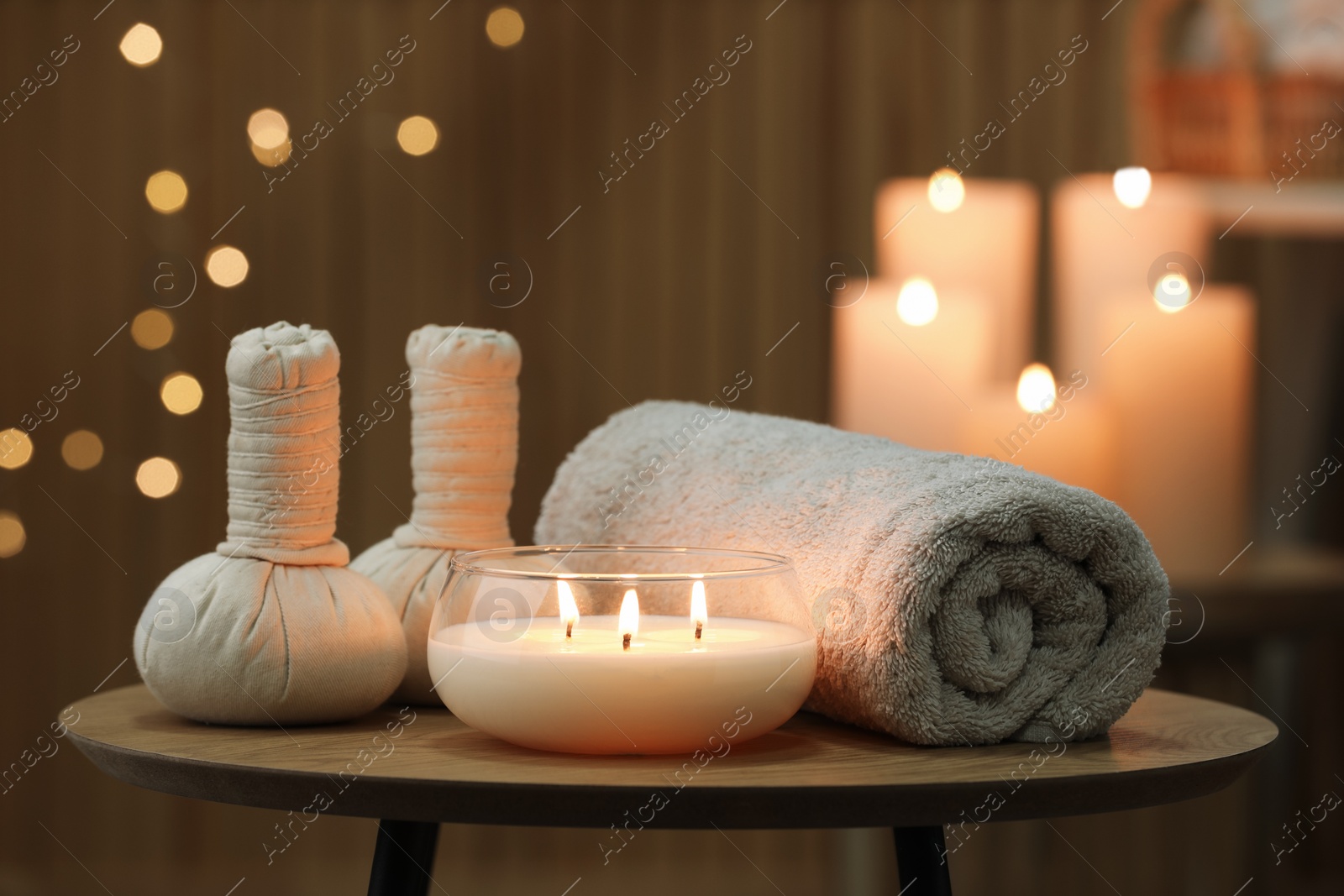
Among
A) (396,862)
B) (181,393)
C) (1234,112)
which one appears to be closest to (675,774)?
(396,862)

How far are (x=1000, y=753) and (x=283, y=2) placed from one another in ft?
4.34

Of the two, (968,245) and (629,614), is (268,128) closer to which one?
(968,245)

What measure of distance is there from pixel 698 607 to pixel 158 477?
3.54 ft

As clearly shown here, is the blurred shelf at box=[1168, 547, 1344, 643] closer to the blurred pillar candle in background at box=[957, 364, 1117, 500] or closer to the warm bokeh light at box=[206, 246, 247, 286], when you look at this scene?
the blurred pillar candle in background at box=[957, 364, 1117, 500]

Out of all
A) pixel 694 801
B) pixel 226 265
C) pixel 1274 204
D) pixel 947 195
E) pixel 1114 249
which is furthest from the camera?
pixel 226 265

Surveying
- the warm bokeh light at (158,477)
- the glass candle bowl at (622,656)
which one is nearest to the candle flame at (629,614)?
the glass candle bowl at (622,656)

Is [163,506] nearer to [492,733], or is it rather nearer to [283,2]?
[283,2]

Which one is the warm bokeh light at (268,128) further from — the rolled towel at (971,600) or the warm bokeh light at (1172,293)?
the rolled towel at (971,600)

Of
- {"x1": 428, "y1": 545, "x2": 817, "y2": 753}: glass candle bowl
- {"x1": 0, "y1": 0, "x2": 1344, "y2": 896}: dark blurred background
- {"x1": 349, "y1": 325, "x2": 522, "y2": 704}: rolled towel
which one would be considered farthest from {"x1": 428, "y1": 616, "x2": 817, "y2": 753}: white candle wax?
{"x1": 0, "y1": 0, "x2": 1344, "y2": 896}: dark blurred background

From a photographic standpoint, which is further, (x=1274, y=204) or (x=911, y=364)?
(x=1274, y=204)

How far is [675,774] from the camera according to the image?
0.46m

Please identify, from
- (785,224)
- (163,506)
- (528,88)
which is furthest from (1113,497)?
(163,506)

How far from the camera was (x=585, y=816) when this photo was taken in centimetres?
44

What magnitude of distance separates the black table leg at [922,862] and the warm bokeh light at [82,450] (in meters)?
1.18
